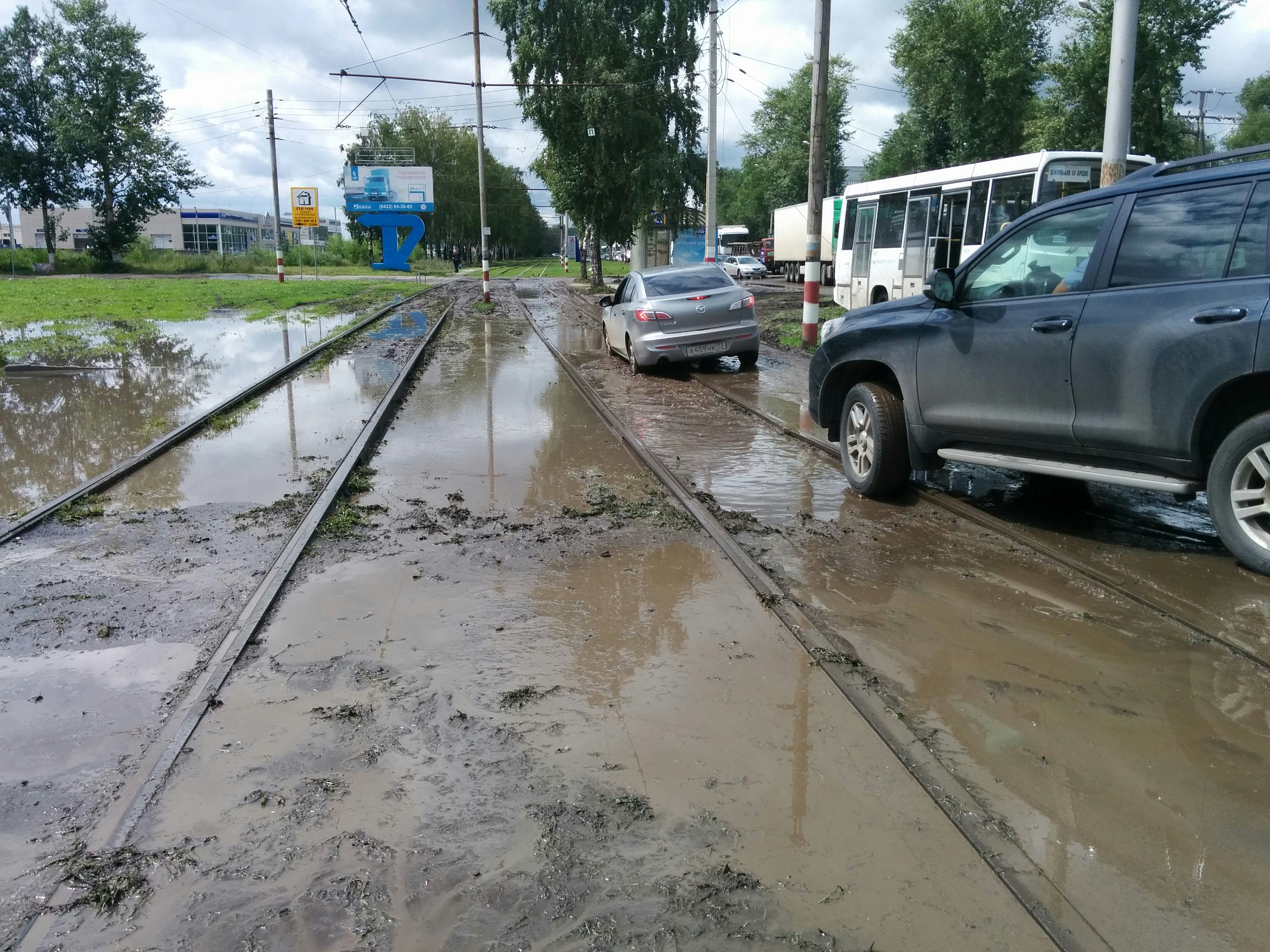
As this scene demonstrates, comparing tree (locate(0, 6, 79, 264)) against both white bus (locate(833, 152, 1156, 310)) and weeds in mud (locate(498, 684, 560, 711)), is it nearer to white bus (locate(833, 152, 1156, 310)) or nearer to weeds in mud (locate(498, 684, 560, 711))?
white bus (locate(833, 152, 1156, 310))

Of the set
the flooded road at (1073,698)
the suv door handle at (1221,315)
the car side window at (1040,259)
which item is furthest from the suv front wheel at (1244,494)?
the car side window at (1040,259)

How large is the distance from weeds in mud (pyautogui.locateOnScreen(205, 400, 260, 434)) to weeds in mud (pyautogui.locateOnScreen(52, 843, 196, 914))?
7806 millimetres

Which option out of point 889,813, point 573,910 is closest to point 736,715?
point 889,813

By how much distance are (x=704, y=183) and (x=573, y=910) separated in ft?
120

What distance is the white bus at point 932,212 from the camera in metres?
16.7

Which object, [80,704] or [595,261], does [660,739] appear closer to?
[80,704]

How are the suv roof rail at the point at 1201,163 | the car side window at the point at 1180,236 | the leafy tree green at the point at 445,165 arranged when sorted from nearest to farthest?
1. the car side window at the point at 1180,236
2. the suv roof rail at the point at 1201,163
3. the leafy tree green at the point at 445,165

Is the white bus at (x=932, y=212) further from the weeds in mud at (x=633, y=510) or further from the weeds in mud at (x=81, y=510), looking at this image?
the weeds in mud at (x=81, y=510)

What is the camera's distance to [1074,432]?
5.53m

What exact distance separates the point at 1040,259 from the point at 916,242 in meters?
14.2

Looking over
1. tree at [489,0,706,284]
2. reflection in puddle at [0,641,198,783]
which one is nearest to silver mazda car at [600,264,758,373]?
reflection in puddle at [0,641,198,783]

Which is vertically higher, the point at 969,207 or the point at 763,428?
the point at 969,207

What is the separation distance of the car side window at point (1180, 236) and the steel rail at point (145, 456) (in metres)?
6.78

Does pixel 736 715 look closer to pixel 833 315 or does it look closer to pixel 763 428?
pixel 763 428
